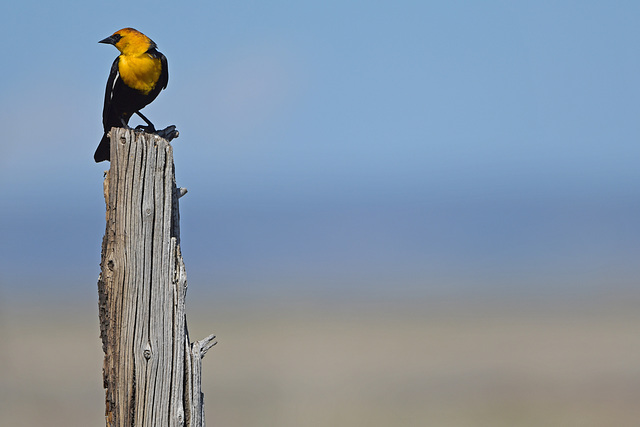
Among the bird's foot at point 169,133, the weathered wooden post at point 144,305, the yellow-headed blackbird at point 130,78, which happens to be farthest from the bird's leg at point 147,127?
the weathered wooden post at point 144,305

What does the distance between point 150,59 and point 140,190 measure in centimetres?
260

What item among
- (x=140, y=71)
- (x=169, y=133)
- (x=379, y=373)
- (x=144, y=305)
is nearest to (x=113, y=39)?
(x=140, y=71)

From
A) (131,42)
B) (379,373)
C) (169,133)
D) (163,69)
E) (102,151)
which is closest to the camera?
(169,133)

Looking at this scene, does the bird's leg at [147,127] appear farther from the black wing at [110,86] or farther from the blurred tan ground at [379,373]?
the blurred tan ground at [379,373]

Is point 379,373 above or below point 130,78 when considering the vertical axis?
above

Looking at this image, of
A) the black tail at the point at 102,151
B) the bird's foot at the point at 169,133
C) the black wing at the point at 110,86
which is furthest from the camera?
the black wing at the point at 110,86

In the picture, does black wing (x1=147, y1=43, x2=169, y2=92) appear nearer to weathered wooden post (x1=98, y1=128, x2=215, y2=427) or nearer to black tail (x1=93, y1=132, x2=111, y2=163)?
black tail (x1=93, y1=132, x2=111, y2=163)

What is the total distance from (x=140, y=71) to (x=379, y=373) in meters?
18.2

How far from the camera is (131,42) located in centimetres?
Answer: 608

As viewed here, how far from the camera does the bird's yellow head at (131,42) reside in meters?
6.07

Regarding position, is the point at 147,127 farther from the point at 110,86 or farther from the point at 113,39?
the point at 113,39

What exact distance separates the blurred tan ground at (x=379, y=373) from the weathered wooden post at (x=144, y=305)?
1845 millimetres

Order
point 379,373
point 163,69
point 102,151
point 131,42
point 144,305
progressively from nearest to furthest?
point 144,305, point 102,151, point 131,42, point 163,69, point 379,373

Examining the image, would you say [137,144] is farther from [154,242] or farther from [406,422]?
[406,422]
